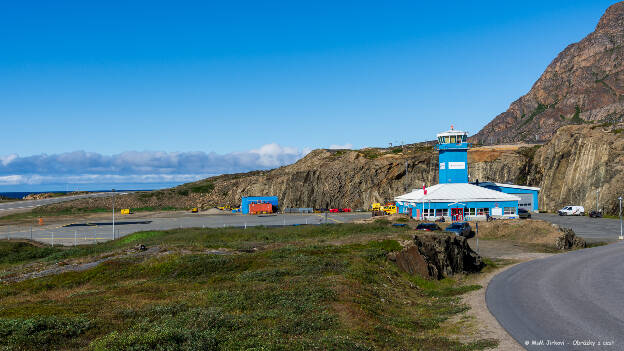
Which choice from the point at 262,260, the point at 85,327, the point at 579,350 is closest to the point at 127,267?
the point at 262,260

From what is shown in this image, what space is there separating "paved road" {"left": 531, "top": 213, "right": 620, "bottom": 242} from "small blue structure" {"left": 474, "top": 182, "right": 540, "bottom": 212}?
481 inches

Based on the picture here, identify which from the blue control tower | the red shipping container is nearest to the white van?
the blue control tower

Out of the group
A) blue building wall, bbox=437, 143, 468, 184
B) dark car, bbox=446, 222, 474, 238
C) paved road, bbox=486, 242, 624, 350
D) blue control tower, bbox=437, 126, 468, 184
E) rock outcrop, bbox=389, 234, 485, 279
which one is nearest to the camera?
paved road, bbox=486, 242, 624, 350

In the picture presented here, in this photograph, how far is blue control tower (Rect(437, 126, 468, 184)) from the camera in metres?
79.8

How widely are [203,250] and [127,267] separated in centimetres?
808

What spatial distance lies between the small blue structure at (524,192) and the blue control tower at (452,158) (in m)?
13.2

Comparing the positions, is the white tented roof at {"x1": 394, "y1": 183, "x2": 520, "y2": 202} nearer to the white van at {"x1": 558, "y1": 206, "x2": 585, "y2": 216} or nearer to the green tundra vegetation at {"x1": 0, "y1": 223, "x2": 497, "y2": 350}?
the white van at {"x1": 558, "y1": 206, "x2": 585, "y2": 216}

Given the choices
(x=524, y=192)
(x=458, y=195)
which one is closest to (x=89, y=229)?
(x=458, y=195)

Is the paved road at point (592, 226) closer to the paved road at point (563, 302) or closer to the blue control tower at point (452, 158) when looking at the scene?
the blue control tower at point (452, 158)

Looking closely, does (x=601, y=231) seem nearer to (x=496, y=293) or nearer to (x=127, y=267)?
(x=496, y=293)

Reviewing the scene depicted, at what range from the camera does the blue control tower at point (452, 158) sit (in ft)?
262

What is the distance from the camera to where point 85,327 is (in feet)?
53.3

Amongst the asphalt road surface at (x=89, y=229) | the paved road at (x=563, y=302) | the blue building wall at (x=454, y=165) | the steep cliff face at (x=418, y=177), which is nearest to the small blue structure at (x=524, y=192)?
the steep cliff face at (x=418, y=177)

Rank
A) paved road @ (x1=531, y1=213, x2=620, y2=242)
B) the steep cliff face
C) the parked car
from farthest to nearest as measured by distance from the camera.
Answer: the steep cliff face → the parked car → paved road @ (x1=531, y1=213, x2=620, y2=242)
